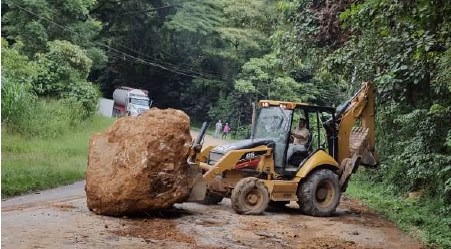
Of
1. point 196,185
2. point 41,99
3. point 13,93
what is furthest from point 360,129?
point 41,99

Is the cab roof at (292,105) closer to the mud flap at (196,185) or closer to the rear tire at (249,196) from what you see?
the rear tire at (249,196)

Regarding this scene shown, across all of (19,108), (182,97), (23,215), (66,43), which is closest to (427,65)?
(23,215)

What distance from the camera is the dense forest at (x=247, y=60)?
9703 millimetres

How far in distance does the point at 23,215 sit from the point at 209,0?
119ft

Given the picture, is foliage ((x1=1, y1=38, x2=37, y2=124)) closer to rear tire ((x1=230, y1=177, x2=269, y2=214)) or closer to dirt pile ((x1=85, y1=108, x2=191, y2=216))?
dirt pile ((x1=85, y1=108, x2=191, y2=216))

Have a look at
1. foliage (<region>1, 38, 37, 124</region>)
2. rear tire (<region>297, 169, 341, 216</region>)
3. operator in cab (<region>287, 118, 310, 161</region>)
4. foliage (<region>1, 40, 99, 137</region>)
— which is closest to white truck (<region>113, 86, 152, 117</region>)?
foliage (<region>1, 40, 99, 137</region>)

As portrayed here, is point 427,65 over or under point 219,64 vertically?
under

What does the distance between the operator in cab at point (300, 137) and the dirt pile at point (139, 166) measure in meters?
2.90

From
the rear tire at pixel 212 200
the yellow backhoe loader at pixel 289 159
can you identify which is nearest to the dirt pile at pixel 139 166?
the yellow backhoe loader at pixel 289 159

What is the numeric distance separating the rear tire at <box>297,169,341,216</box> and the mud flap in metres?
2.47

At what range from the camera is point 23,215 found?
8344 mm

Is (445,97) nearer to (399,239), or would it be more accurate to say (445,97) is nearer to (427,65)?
(427,65)

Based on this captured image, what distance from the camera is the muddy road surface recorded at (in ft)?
23.0

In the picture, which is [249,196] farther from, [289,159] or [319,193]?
[319,193]
